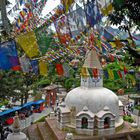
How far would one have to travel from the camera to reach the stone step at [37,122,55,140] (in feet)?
57.3

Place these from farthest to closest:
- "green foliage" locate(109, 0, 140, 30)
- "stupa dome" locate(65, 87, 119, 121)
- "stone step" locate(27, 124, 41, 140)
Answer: "stone step" locate(27, 124, 41, 140) < "stupa dome" locate(65, 87, 119, 121) < "green foliage" locate(109, 0, 140, 30)

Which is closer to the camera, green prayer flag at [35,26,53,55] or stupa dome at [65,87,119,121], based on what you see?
green prayer flag at [35,26,53,55]

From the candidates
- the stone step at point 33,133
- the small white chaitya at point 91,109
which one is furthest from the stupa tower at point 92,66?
the stone step at point 33,133

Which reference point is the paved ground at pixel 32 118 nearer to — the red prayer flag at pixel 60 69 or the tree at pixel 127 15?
the red prayer flag at pixel 60 69

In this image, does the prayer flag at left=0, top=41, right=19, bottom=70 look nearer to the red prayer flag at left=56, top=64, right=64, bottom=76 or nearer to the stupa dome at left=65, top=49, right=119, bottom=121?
the red prayer flag at left=56, top=64, right=64, bottom=76

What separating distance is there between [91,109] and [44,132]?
3.47 metres

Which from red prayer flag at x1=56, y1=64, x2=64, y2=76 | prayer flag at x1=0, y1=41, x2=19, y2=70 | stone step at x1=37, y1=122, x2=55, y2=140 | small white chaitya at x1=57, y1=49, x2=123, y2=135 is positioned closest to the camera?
prayer flag at x1=0, y1=41, x2=19, y2=70

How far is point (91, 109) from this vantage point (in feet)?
55.8

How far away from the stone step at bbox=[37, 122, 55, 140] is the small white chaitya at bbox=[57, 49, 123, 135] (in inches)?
33.3

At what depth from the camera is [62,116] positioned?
17344mm

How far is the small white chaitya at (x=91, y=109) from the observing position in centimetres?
1656

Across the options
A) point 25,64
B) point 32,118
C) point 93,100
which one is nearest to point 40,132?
point 93,100

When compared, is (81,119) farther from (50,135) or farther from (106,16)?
(106,16)

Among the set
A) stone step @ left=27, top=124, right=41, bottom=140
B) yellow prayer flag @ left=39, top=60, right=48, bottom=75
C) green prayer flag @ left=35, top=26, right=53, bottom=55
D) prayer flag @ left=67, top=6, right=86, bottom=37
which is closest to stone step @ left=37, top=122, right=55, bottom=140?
stone step @ left=27, top=124, right=41, bottom=140
